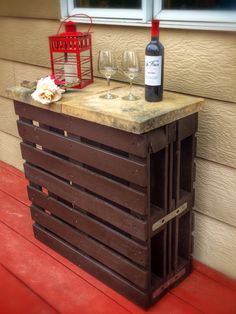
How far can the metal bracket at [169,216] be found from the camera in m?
1.69

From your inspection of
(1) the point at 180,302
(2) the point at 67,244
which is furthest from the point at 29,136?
(1) the point at 180,302

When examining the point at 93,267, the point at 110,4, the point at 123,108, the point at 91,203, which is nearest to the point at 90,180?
the point at 91,203

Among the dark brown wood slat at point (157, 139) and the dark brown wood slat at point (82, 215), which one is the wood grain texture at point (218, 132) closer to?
the dark brown wood slat at point (157, 139)

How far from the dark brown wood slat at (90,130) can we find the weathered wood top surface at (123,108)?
0.04 meters

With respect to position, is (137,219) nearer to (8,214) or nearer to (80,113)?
(80,113)

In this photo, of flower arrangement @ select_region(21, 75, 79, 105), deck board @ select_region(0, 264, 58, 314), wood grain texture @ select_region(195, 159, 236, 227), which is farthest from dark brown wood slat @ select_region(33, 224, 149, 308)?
flower arrangement @ select_region(21, 75, 79, 105)

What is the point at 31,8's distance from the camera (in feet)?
8.21

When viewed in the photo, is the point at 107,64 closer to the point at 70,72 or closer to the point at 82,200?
the point at 70,72

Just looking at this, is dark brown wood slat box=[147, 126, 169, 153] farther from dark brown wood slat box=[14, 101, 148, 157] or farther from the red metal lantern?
the red metal lantern

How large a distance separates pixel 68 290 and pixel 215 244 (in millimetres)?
747

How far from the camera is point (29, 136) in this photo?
2.04 meters

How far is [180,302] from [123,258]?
33cm

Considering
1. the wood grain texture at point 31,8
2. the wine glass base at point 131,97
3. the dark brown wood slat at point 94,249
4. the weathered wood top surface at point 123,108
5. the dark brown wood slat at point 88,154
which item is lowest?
the dark brown wood slat at point 94,249

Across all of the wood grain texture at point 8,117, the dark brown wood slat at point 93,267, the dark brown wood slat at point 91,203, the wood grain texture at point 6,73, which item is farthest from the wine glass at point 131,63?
the wood grain texture at point 8,117
